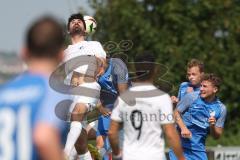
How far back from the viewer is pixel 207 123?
14.9 meters

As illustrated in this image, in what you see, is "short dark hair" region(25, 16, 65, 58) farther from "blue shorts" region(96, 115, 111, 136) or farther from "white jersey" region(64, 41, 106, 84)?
"blue shorts" region(96, 115, 111, 136)

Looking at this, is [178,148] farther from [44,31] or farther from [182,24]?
[182,24]

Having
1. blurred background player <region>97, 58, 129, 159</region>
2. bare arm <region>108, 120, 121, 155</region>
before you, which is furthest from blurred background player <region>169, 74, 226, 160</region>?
bare arm <region>108, 120, 121, 155</region>

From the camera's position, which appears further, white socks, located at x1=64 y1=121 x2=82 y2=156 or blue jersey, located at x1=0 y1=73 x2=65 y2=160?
white socks, located at x1=64 y1=121 x2=82 y2=156

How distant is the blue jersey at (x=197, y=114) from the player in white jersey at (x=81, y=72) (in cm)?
133

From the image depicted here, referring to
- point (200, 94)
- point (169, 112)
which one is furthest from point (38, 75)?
point (200, 94)

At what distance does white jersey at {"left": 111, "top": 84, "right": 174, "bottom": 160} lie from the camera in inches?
400

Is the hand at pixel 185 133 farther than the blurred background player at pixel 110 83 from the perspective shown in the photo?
No

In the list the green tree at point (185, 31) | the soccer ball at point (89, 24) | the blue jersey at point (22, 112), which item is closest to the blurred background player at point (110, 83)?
the soccer ball at point (89, 24)

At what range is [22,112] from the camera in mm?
7109

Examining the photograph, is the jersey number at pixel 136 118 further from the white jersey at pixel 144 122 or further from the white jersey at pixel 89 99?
the white jersey at pixel 89 99

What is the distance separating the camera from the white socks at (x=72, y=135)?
13.5m

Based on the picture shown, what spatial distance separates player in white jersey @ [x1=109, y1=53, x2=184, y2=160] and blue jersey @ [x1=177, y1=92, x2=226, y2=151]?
424 cm

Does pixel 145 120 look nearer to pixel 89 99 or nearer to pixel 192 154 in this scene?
pixel 89 99
